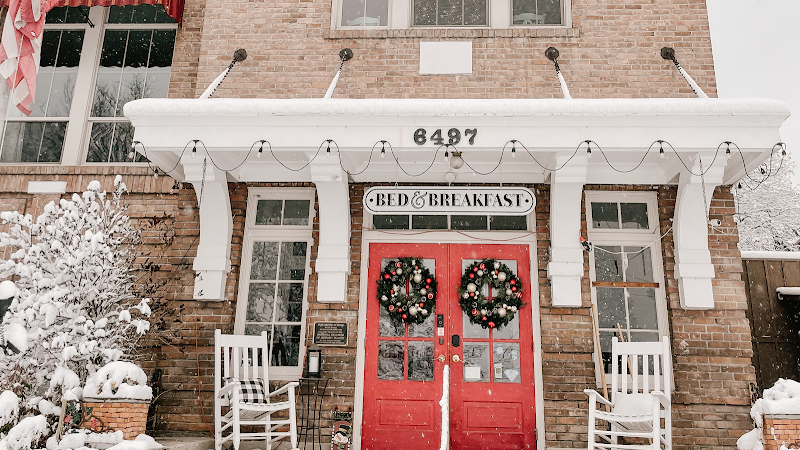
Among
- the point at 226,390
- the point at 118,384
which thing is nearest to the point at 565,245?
the point at 226,390

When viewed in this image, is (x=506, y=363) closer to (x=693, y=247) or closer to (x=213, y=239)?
(x=693, y=247)

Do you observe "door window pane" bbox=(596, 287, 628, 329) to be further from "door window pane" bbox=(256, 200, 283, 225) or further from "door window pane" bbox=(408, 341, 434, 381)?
"door window pane" bbox=(256, 200, 283, 225)

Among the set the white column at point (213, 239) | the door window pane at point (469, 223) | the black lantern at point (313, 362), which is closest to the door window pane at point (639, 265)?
the door window pane at point (469, 223)

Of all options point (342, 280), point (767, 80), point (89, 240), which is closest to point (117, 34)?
point (89, 240)

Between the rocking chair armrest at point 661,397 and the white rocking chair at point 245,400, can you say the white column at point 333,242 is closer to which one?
the white rocking chair at point 245,400

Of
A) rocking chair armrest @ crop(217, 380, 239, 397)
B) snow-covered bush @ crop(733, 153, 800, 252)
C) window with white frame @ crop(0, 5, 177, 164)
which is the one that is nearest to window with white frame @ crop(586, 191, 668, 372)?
rocking chair armrest @ crop(217, 380, 239, 397)

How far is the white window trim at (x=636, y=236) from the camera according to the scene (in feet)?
18.9

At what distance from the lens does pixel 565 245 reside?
565cm

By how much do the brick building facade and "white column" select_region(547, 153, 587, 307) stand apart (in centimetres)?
2

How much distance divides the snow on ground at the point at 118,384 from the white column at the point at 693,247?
194 inches

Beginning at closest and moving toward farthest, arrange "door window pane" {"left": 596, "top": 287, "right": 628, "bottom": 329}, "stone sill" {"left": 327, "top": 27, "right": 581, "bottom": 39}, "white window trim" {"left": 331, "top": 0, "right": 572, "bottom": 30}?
"door window pane" {"left": 596, "top": 287, "right": 628, "bottom": 329}, "stone sill" {"left": 327, "top": 27, "right": 581, "bottom": 39}, "white window trim" {"left": 331, "top": 0, "right": 572, "bottom": 30}

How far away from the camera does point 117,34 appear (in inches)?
275

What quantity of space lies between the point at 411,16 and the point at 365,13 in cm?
54

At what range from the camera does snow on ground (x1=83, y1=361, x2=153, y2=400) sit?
4.25 meters
